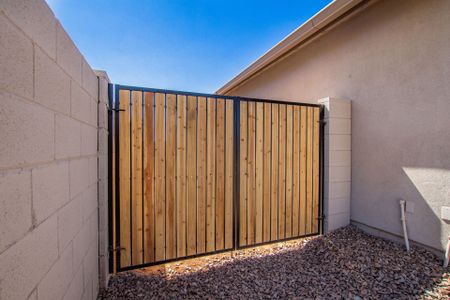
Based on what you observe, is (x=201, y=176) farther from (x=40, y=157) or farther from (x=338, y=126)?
(x=338, y=126)

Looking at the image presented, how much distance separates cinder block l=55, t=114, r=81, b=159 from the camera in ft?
3.83

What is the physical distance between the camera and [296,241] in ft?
11.0

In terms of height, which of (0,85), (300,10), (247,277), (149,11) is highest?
(300,10)

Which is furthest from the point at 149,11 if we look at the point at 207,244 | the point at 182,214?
the point at 207,244

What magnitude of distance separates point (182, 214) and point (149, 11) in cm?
384

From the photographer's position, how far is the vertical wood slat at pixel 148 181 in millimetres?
2500

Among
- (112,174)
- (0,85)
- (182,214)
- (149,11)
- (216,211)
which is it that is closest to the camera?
(0,85)

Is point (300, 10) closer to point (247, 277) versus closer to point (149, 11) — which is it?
point (149, 11)

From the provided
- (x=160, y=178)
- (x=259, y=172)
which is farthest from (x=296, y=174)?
(x=160, y=178)

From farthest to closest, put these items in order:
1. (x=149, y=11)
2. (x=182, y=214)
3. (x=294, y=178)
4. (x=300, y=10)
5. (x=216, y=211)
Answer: (x=300, y=10) → (x=149, y=11) → (x=294, y=178) → (x=216, y=211) → (x=182, y=214)

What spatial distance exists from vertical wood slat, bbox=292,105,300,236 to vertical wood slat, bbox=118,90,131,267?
90.7 inches

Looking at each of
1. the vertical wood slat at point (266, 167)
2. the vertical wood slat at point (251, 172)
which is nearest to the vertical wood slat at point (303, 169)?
the vertical wood slat at point (266, 167)

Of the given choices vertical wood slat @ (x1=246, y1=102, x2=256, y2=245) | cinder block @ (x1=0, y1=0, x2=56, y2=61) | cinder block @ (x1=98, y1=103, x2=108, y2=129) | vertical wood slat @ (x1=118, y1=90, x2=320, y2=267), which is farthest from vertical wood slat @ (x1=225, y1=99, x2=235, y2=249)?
cinder block @ (x1=0, y1=0, x2=56, y2=61)

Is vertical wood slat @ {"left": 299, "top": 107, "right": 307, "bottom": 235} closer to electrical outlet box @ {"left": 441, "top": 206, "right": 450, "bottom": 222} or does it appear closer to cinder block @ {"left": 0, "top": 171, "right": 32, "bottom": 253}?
electrical outlet box @ {"left": 441, "top": 206, "right": 450, "bottom": 222}
